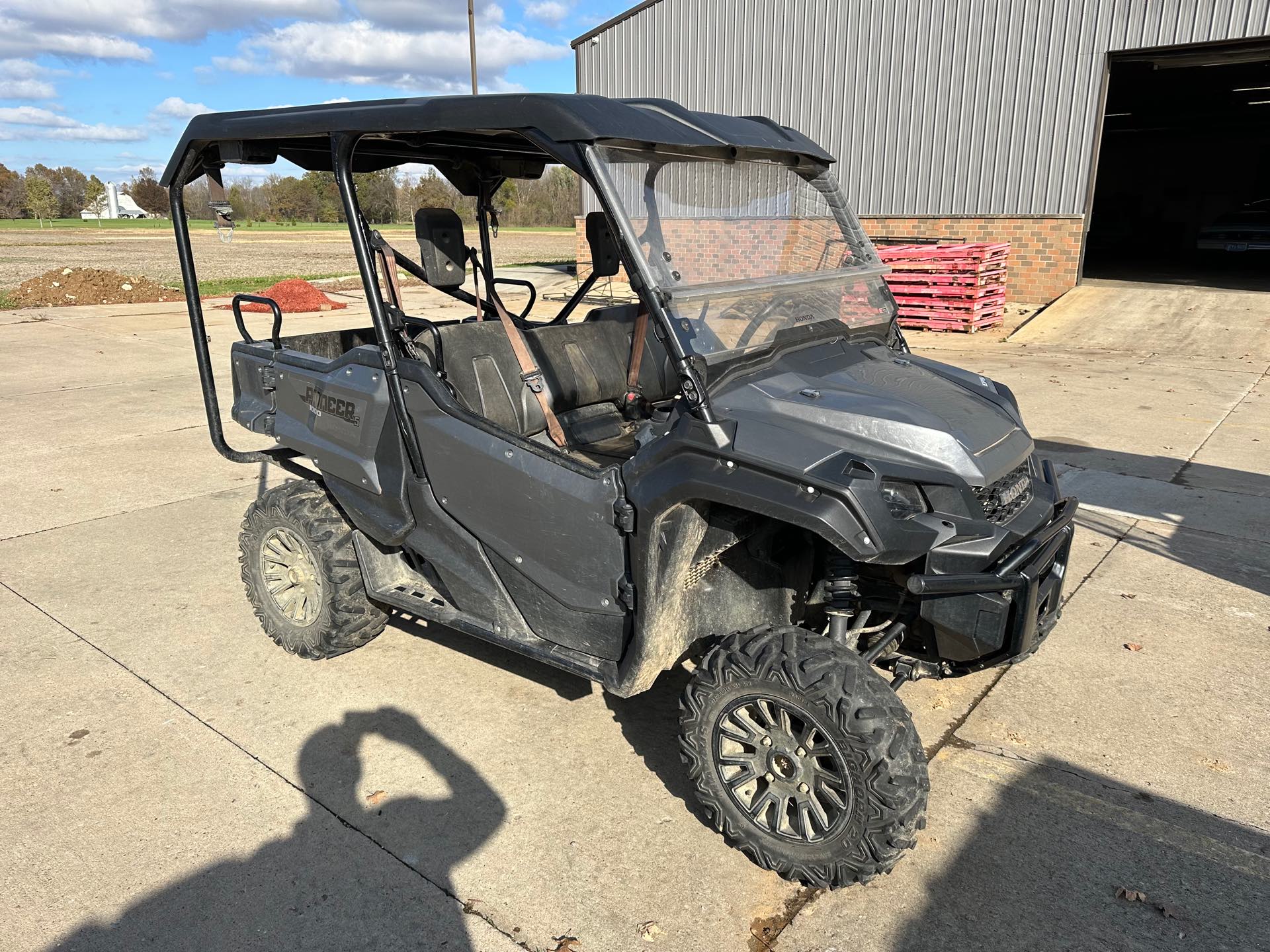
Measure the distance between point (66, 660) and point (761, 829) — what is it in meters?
3.07

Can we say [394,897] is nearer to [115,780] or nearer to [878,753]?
[115,780]

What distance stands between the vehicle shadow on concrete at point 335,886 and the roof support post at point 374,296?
3.71ft

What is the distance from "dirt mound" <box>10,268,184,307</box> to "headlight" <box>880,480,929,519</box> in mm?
18743

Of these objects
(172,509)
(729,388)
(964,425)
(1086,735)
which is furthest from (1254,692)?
Answer: (172,509)

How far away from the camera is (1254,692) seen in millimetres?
3713

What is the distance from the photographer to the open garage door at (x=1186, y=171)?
1691 cm

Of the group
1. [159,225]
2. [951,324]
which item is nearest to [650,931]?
[951,324]

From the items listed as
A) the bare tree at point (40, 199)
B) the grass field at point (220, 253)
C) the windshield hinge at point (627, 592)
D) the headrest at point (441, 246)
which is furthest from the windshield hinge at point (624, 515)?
the bare tree at point (40, 199)

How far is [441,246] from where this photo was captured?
12.3 ft

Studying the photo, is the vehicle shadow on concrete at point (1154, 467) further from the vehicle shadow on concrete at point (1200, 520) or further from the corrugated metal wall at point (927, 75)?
the corrugated metal wall at point (927, 75)

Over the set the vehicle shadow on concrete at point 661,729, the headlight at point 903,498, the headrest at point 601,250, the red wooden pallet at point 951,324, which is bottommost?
the vehicle shadow on concrete at point 661,729

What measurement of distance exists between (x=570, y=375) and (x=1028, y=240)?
13460 millimetres

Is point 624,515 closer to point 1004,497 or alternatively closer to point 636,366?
point 1004,497

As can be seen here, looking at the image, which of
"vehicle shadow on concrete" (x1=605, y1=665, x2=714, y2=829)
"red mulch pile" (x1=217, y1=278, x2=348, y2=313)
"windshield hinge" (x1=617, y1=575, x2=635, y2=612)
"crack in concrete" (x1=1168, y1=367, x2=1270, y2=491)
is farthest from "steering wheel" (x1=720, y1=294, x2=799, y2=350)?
"red mulch pile" (x1=217, y1=278, x2=348, y2=313)
